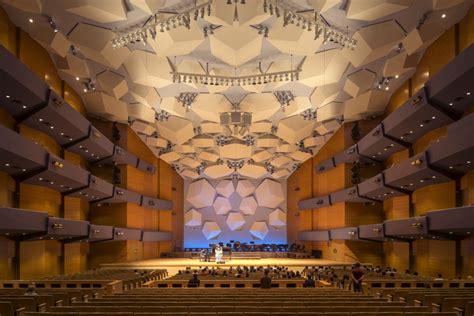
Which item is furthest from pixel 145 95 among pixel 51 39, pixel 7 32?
pixel 7 32

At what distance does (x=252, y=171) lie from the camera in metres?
48.5

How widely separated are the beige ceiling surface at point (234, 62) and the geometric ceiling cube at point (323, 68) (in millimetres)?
59

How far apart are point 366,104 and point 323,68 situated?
6.65 meters

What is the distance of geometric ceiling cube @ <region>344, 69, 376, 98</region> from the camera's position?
29903 millimetres

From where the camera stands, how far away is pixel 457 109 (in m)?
23.4

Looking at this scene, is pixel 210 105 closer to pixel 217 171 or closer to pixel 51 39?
pixel 51 39

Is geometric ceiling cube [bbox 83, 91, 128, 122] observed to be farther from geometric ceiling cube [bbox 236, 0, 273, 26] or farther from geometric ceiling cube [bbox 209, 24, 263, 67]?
geometric ceiling cube [bbox 236, 0, 273, 26]

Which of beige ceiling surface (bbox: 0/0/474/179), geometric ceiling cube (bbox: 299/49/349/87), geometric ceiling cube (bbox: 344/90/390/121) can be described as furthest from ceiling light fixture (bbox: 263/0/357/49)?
geometric ceiling cube (bbox: 344/90/390/121)

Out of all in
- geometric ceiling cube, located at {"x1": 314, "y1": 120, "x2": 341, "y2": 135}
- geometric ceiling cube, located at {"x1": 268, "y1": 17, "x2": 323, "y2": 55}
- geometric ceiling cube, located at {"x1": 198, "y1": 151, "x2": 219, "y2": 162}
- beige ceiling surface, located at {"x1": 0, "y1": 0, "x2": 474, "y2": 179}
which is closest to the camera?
beige ceiling surface, located at {"x1": 0, "y1": 0, "x2": 474, "y2": 179}

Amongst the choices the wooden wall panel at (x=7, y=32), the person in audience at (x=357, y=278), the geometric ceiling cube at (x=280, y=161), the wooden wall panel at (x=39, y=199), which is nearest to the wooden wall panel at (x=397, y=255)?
the geometric ceiling cube at (x=280, y=161)

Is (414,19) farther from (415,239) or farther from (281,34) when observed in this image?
(415,239)

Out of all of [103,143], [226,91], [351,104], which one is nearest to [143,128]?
[103,143]

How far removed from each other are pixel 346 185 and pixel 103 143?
1861cm

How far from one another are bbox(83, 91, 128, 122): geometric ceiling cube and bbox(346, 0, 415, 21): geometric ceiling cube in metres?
18.0
